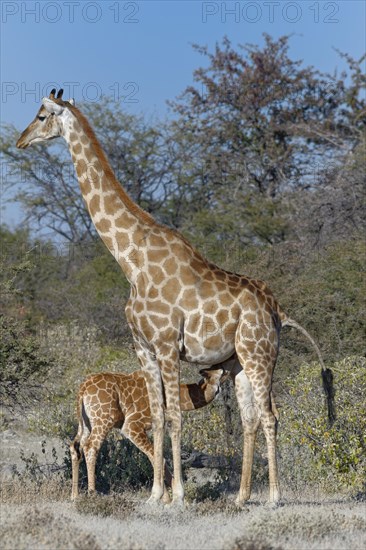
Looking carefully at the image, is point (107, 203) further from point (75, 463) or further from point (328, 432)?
point (328, 432)

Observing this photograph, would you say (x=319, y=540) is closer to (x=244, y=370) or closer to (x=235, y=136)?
(x=244, y=370)

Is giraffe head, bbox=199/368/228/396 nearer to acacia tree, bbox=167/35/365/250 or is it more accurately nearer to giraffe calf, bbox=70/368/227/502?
giraffe calf, bbox=70/368/227/502

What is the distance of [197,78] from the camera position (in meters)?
31.6

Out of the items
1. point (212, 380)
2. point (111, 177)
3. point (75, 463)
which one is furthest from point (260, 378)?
point (111, 177)

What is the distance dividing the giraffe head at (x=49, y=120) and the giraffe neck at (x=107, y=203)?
0.07 metres

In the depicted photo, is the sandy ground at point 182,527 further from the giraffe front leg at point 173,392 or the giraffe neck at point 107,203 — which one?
the giraffe neck at point 107,203

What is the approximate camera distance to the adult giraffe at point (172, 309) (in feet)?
29.7

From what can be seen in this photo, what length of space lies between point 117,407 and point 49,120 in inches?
122

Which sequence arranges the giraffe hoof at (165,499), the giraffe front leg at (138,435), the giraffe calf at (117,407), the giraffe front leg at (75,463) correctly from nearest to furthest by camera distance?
the giraffe hoof at (165,499) → the giraffe front leg at (75,463) → the giraffe calf at (117,407) → the giraffe front leg at (138,435)

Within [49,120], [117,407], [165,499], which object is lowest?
[165,499]

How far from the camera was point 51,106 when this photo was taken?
952 cm


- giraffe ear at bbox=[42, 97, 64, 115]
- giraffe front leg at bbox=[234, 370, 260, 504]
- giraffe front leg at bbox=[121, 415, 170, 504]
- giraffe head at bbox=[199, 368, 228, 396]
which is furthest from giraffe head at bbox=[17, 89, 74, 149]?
giraffe front leg at bbox=[121, 415, 170, 504]

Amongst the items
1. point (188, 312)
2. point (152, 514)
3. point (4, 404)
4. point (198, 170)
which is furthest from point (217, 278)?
point (198, 170)

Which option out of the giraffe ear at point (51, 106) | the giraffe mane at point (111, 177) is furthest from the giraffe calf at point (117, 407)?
the giraffe ear at point (51, 106)
